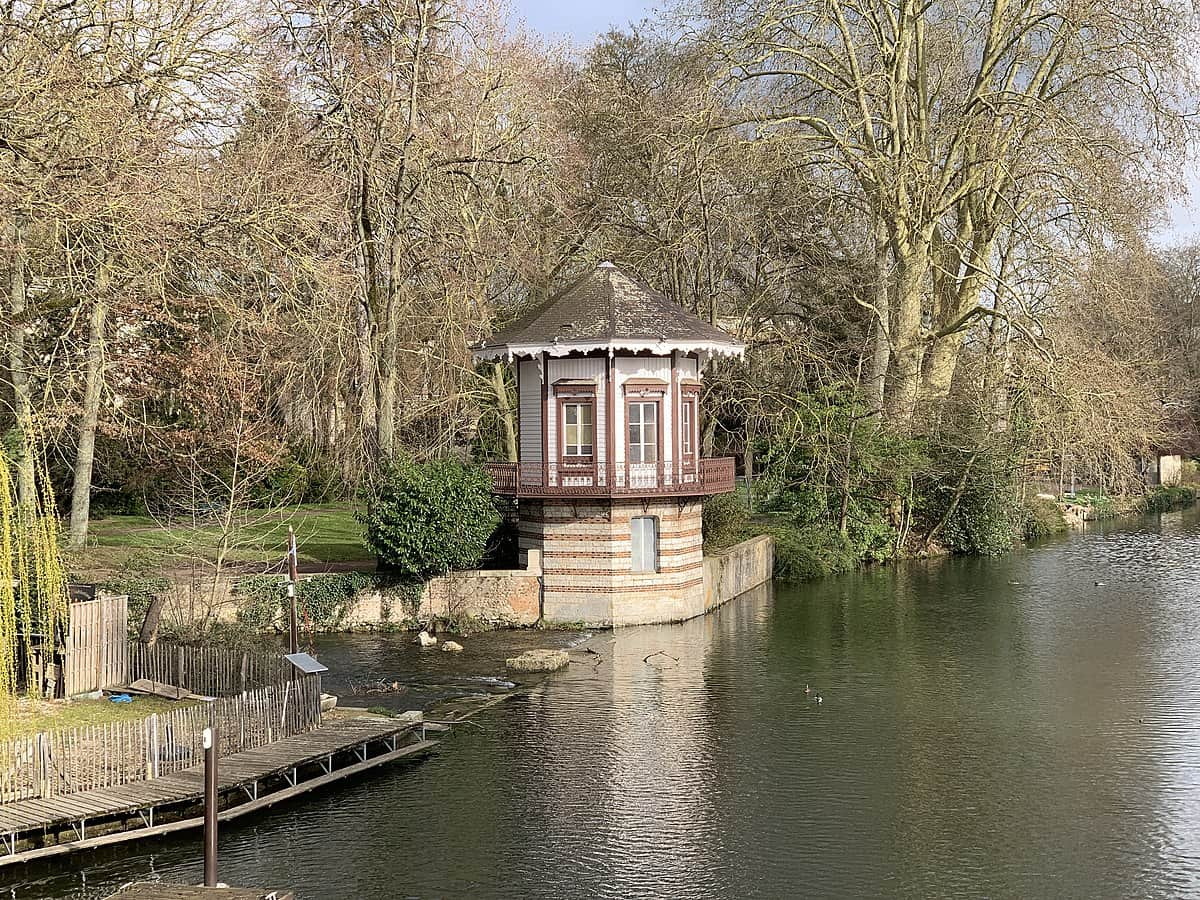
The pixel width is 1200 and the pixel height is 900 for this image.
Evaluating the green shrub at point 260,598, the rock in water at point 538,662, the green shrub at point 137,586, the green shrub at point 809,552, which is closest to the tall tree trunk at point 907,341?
the green shrub at point 809,552

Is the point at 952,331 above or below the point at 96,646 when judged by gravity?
above

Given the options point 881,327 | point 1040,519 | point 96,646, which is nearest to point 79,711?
point 96,646

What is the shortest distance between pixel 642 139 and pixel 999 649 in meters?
21.0

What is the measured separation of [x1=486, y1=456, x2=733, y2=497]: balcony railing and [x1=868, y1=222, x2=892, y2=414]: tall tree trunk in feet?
42.9

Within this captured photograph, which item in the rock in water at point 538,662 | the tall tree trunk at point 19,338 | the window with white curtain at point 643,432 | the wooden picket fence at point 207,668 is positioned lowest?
the rock in water at point 538,662

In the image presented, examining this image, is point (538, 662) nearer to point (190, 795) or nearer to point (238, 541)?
point (238, 541)

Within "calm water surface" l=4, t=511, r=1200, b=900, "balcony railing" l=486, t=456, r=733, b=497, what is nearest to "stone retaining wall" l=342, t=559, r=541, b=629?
"calm water surface" l=4, t=511, r=1200, b=900

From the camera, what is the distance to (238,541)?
30938 mm

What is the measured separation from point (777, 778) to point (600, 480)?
527 inches

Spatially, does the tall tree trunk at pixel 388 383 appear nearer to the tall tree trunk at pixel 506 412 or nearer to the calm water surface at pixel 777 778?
the calm water surface at pixel 777 778

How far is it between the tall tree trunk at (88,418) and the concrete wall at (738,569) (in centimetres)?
1615

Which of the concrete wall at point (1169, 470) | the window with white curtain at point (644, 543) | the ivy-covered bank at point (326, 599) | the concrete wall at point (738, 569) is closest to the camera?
the ivy-covered bank at point (326, 599)

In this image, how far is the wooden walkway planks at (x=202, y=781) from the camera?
16.8m

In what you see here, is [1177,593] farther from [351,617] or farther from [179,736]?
[179,736]
